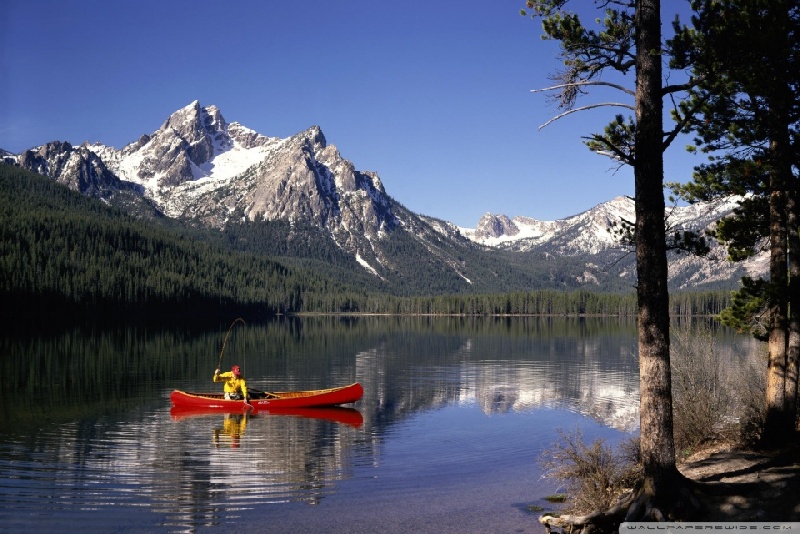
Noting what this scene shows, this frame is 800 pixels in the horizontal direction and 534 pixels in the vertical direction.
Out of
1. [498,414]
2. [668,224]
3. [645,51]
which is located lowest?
[498,414]

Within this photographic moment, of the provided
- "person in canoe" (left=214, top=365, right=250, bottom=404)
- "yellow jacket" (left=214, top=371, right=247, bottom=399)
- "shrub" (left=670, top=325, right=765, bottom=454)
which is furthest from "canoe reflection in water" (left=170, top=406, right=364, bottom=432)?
"shrub" (left=670, top=325, right=765, bottom=454)

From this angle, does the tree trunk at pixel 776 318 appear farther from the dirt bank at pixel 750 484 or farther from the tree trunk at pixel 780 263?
the dirt bank at pixel 750 484

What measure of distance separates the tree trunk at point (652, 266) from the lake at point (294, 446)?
5231 mm

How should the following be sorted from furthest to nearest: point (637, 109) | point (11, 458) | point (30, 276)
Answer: point (30, 276) → point (11, 458) → point (637, 109)

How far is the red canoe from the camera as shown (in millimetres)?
38719

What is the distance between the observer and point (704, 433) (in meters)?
21.5

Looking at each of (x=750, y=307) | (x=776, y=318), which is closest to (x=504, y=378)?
(x=750, y=307)

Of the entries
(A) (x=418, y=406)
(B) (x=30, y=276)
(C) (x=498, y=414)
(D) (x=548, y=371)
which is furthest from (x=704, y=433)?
(B) (x=30, y=276)

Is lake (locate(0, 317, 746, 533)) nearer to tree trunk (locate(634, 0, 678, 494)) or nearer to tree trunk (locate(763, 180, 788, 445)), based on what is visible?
tree trunk (locate(634, 0, 678, 494))

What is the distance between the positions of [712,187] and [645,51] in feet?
25.1

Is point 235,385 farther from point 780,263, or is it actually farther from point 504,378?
point 780,263

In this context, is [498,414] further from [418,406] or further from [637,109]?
[637,109]

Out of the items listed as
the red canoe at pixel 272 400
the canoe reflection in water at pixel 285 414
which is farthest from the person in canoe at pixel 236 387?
the canoe reflection in water at pixel 285 414

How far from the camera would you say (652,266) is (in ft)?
45.5
